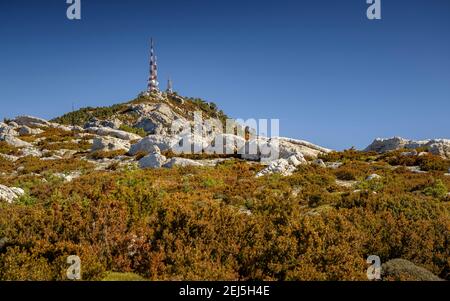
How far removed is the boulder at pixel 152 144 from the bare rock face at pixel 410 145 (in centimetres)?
2207

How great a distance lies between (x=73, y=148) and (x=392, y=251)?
3664 centimetres

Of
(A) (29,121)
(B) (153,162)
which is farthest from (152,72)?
(B) (153,162)

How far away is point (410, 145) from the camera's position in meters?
38.4

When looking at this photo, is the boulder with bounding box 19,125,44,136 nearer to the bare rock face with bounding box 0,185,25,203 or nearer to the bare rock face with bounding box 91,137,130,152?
the bare rock face with bounding box 91,137,130,152

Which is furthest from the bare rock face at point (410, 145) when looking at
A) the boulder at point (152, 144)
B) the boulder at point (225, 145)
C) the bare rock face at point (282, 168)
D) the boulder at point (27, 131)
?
the boulder at point (27, 131)

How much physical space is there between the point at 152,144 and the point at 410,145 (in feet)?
82.8

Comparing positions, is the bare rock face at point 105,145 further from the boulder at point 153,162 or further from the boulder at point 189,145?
the boulder at point 153,162

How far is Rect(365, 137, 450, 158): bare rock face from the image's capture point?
3322 cm

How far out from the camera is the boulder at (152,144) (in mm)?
36375

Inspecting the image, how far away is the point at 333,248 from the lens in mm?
8344

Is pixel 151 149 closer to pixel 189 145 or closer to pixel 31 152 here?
pixel 189 145

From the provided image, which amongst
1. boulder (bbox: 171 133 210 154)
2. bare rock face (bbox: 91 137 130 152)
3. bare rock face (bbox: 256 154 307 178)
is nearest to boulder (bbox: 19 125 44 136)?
bare rock face (bbox: 91 137 130 152)

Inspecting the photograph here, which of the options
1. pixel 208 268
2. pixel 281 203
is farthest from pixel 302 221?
pixel 208 268

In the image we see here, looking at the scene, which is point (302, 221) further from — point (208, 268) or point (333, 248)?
point (208, 268)
